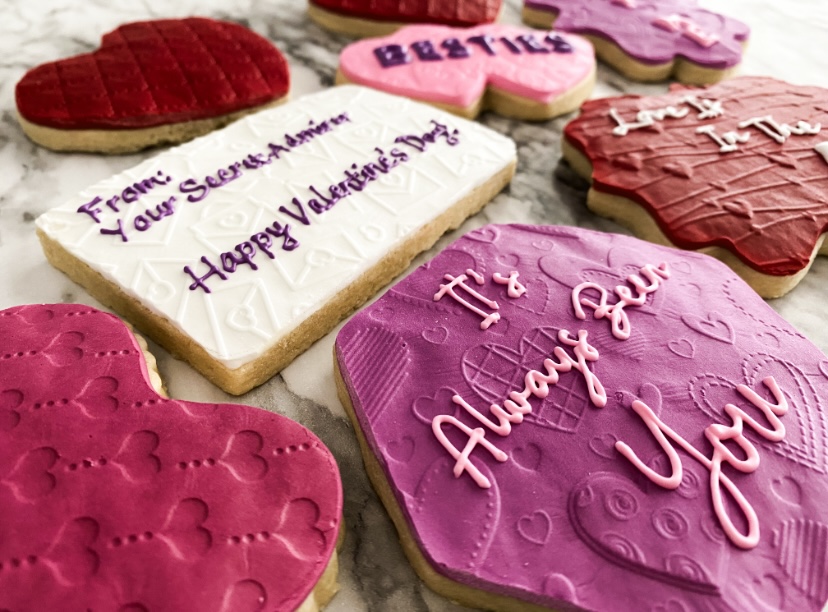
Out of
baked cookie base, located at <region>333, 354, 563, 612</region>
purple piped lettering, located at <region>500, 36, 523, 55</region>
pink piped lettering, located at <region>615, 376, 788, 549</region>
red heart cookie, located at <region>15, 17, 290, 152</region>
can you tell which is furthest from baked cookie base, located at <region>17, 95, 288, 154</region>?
pink piped lettering, located at <region>615, 376, 788, 549</region>

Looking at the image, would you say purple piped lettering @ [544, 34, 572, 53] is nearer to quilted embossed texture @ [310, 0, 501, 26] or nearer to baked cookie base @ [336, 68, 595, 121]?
baked cookie base @ [336, 68, 595, 121]

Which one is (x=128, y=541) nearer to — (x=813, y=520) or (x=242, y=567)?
(x=242, y=567)

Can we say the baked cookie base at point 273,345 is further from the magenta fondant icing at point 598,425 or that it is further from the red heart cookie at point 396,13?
the red heart cookie at point 396,13

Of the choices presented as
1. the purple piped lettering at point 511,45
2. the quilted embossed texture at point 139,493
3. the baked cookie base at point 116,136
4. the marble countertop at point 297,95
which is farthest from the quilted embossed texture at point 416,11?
the quilted embossed texture at point 139,493

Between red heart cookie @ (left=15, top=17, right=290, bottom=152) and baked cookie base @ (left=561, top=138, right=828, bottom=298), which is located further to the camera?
red heart cookie @ (left=15, top=17, right=290, bottom=152)

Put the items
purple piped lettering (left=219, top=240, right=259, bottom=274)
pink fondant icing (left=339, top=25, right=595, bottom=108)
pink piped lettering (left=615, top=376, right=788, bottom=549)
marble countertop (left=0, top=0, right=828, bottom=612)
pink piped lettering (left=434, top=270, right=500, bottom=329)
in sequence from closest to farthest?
pink piped lettering (left=615, top=376, right=788, bottom=549) → marble countertop (left=0, top=0, right=828, bottom=612) → pink piped lettering (left=434, top=270, right=500, bottom=329) → purple piped lettering (left=219, top=240, right=259, bottom=274) → pink fondant icing (left=339, top=25, right=595, bottom=108)
